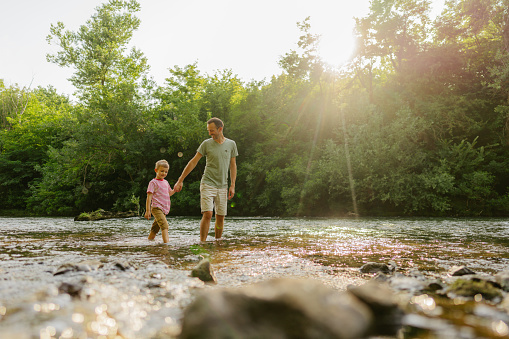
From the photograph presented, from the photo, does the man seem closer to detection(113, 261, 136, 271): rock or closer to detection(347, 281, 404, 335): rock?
detection(113, 261, 136, 271): rock

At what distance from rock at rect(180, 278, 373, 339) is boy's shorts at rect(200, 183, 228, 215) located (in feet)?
15.4

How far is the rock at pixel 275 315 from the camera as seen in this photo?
51.8 inches

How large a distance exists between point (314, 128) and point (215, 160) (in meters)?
19.9

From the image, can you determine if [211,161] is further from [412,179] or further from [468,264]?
[412,179]

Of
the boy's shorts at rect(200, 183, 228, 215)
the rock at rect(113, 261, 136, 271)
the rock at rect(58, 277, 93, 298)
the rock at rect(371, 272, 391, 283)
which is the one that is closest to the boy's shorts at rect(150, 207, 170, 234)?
the boy's shorts at rect(200, 183, 228, 215)

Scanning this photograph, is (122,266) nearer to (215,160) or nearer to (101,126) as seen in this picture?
(215,160)

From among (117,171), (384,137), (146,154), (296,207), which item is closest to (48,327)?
(296,207)

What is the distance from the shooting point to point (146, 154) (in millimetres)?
25984

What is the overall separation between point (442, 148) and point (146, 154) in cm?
2080

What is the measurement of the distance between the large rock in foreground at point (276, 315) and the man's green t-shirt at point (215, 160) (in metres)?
4.84

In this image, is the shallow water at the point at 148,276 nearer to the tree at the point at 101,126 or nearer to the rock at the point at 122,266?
the rock at the point at 122,266

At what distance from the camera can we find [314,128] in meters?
25.2

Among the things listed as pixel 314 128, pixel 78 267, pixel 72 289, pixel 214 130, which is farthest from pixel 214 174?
pixel 314 128

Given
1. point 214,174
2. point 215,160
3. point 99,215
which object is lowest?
point 99,215
